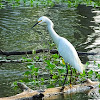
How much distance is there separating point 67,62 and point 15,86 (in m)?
1.36

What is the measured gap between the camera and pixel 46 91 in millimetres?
6418

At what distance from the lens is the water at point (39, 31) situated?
8467 mm

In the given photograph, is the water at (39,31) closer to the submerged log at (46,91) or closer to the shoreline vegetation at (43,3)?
the submerged log at (46,91)

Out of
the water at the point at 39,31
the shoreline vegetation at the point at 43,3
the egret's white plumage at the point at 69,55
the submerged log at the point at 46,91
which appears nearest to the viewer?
the submerged log at the point at 46,91

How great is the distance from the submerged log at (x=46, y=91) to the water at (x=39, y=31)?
14cm

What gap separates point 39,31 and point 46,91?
264 inches

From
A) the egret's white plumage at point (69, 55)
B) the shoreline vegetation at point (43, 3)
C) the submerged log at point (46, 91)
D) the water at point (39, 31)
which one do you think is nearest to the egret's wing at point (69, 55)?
the egret's white plumage at point (69, 55)

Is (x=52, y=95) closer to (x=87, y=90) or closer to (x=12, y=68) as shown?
(x=87, y=90)

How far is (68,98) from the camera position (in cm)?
678

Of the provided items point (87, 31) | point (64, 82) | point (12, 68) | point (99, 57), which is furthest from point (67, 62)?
point (87, 31)

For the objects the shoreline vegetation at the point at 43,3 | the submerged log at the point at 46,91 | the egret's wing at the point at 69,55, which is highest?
the shoreline vegetation at the point at 43,3

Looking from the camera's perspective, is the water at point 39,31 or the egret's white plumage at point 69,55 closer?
the egret's white plumage at point 69,55

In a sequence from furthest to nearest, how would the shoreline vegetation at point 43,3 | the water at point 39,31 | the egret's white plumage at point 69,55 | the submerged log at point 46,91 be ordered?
the shoreline vegetation at point 43,3 < the water at point 39,31 < the egret's white plumage at point 69,55 < the submerged log at point 46,91

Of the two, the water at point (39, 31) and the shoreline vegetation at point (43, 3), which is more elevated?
the shoreline vegetation at point (43, 3)
